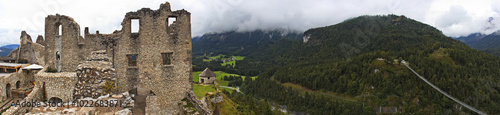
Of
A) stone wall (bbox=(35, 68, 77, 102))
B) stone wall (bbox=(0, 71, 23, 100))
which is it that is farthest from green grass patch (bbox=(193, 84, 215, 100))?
stone wall (bbox=(0, 71, 23, 100))

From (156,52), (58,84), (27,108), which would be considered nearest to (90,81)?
(58,84)

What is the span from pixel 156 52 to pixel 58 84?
6569mm

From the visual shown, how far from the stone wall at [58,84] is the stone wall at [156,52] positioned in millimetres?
2837

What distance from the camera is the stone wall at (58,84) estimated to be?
629 inches

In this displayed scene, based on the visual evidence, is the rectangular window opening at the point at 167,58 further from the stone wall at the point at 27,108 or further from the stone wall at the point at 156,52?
the stone wall at the point at 27,108

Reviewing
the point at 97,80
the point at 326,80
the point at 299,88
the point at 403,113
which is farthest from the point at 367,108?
the point at 97,80

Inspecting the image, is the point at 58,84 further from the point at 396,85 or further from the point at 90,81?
the point at 396,85

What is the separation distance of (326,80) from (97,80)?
12833 cm

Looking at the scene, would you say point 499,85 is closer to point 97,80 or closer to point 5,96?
point 97,80

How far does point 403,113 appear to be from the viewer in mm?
91562

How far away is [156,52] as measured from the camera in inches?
694

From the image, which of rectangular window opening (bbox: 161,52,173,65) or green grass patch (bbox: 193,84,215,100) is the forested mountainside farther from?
rectangular window opening (bbox: 161,52,173,65)

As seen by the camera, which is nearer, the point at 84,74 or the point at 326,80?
the point at 84,74

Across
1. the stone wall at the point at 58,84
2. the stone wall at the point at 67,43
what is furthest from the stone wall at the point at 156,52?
the stone wall at the point at 58,84
